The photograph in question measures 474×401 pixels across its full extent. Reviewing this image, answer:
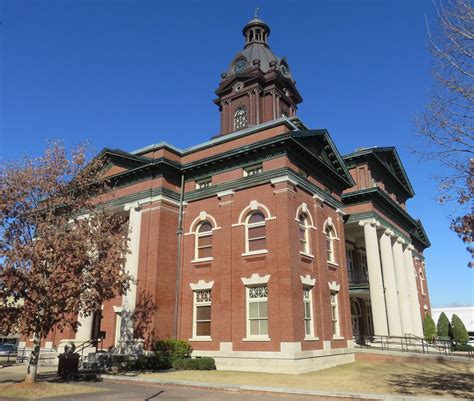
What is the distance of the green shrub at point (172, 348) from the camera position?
2155 centimetres

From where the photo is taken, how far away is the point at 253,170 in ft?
79.8

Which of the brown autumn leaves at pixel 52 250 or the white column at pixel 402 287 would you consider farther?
the white column at pixel 402 287

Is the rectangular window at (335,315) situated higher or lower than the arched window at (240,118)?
lower

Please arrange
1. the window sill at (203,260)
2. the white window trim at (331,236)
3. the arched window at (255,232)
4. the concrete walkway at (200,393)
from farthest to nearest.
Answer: the white window trim at (331,236), the window sill at (203,260), the arched window at (255,232), the concrete walkway at (200,393)

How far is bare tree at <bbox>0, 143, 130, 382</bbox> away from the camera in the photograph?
50.5 feet

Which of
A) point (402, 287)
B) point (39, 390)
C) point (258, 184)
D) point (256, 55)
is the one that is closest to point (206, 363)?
point (39, 390)

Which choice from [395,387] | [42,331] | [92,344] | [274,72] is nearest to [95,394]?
[42,331]

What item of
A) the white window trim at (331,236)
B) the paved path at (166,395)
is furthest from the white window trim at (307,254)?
the paved path at (166,395)

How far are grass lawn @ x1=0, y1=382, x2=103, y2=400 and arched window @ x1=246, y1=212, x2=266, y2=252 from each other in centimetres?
1083

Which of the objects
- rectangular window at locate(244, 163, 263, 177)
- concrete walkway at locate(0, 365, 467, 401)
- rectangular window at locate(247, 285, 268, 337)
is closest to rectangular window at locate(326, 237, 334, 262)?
rectangular window at locate(247, 285, 268, 337)

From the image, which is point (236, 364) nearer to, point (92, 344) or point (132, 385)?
point (132, 385)

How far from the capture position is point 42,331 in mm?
15750

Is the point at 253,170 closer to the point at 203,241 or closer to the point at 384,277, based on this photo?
the point at 203,241

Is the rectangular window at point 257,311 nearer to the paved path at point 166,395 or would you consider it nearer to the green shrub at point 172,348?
the green shrub at point 172,348
